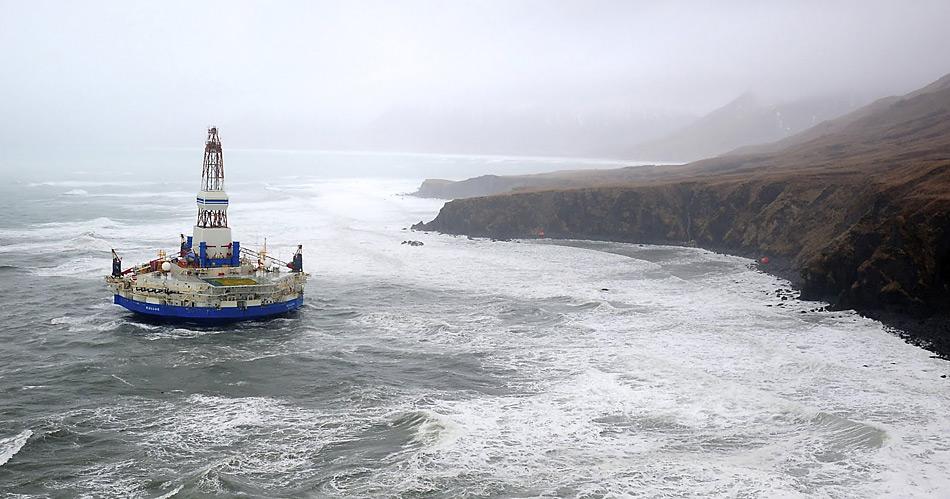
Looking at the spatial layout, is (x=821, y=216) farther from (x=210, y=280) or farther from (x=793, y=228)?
(x=210, y=280)

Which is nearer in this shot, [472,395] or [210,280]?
[472,395]

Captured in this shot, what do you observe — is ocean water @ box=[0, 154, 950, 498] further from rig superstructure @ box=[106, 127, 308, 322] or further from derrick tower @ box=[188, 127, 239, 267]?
derrick tower @ box=[188, 127, 239, 267]

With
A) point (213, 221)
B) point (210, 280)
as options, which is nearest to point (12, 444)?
point (210, 280)

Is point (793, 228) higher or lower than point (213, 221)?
lower

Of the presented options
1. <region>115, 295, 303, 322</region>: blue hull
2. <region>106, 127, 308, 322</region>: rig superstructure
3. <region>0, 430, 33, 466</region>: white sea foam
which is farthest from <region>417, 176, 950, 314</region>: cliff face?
<region>0, 430, 33, 466</region>: white sea foam

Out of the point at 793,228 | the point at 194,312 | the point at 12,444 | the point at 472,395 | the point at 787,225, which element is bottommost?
the point at 12,444

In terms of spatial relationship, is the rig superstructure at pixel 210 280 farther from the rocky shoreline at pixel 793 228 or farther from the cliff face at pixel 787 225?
the cliff face at pixel 787 225
